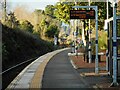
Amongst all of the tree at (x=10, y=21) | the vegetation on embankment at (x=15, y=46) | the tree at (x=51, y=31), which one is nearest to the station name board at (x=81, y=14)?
the vegetation on embankment at (x=15, y=46)

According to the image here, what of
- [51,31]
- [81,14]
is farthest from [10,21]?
[51,31]

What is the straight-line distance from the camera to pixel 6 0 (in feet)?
167

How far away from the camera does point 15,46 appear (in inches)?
1612

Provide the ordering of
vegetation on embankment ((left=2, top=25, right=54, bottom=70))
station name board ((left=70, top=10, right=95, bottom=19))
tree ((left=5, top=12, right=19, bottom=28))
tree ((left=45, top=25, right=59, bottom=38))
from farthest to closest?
tree ((left=45, top=25, right=59, bottom=38)), tree ((left=5, top=12, right=19, bottom=28)), vegetation on embankment ((left=2, top=25, right=54, bottom=70)), station name board ((left=70, top=10, right=95, bottom=19))

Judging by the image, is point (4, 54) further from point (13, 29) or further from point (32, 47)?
point (32, 47)

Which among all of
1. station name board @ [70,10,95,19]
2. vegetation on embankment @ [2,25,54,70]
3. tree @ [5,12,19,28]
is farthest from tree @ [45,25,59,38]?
station name board @ [70,10,95,19]

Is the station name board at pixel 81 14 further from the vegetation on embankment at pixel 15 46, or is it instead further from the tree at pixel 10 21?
the tree at pixel 10 21

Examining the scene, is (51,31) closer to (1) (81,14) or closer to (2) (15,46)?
(2) (15,46)

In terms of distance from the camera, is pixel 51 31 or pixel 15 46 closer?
pixel 15 46

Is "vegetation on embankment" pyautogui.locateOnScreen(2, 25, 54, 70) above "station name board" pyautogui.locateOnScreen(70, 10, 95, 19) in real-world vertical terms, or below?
below

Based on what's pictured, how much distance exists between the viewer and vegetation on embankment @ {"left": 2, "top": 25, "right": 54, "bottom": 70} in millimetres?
33944

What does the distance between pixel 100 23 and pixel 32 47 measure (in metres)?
12.5

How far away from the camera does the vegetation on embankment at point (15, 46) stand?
3394cm

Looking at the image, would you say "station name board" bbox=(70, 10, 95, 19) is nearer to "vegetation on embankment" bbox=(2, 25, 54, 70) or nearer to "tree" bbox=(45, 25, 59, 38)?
"vegetation on embankment" bbox=(2, 25, 54, 70)
